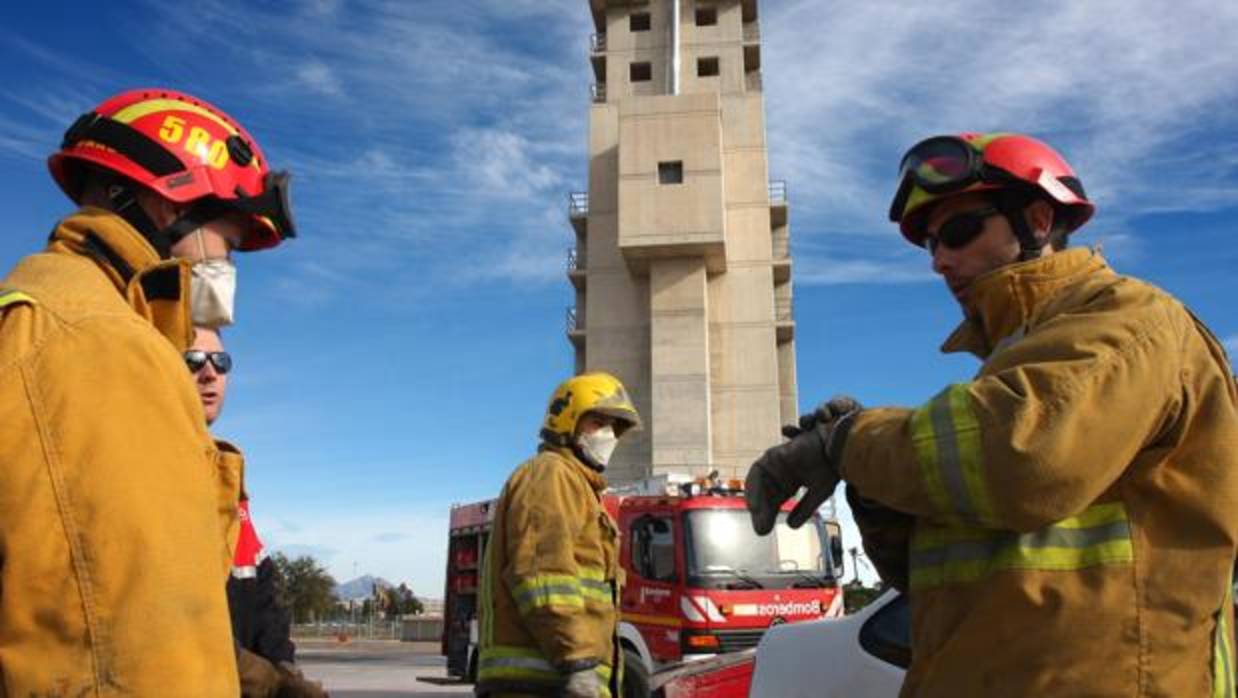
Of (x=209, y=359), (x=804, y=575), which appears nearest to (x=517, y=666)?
(x=209, y=359)

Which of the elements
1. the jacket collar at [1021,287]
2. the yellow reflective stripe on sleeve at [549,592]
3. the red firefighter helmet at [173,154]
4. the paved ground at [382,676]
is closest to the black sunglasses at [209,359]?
the yellow reflective stripe on sleeve at [549,592]

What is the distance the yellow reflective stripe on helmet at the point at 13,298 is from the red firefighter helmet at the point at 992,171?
174cm

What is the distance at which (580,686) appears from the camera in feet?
11.7

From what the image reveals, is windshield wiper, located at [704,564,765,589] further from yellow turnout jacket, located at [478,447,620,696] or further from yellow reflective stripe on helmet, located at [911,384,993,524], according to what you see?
yellow reflective stripe on helmet, located at [911,384,993,524]

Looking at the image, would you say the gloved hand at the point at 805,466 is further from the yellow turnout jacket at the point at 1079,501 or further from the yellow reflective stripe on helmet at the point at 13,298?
the yellow reflective stripe on helmet at the point at 13,298

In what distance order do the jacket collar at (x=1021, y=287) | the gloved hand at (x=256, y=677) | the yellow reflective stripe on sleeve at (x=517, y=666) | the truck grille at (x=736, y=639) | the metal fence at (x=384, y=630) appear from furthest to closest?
1. the metal fence at (x=384, y=630)
2. the truck grille at (x=736, y=639)
3. the yellow reflective stripe on sleeve at (x=517, y=666)
4. the gloved hand at (x=256, y=677)
5. the jacket collar at (x=1021, y=287)

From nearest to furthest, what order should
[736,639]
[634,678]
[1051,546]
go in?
[1051,546], [634,678], [736,639]

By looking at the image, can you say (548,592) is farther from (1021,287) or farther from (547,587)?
(1021,287)

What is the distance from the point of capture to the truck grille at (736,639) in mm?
9828

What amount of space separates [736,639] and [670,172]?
959 inches

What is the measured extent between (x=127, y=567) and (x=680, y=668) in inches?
177

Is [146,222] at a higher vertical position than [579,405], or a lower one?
lower

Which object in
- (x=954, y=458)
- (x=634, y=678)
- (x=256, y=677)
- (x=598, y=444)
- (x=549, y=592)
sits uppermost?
(x=598, y=444)

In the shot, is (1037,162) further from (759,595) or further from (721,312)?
(721,312)
